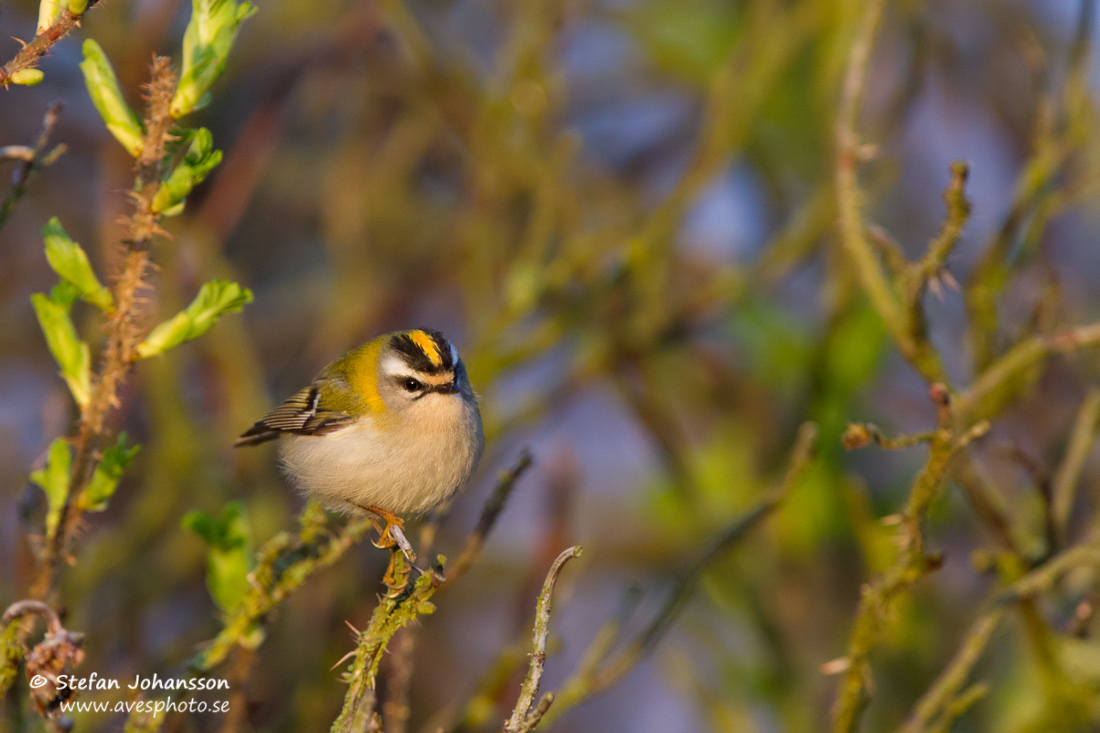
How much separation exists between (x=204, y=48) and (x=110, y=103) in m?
0.19

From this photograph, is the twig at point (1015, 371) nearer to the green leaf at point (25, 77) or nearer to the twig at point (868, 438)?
the twig at point (868, 438)

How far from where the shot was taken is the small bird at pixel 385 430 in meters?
2.75

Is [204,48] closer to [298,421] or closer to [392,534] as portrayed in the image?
[392,534]

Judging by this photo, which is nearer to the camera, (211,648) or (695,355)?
(211,648)

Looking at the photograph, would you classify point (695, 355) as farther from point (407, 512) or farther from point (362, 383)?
point (407, 512)

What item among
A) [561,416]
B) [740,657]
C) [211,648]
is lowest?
[740,657]

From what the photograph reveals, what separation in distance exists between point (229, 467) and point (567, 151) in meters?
2.12

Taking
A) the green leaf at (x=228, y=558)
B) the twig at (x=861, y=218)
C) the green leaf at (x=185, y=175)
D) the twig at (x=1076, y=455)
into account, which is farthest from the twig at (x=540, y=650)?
the twig at (x=1076, y=455)

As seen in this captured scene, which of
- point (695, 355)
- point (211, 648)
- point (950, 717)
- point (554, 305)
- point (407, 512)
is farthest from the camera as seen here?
point (695, 355)

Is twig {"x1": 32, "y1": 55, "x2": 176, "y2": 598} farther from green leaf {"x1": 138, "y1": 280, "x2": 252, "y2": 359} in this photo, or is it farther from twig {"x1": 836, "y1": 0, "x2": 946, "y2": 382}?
twig {"x1": 836, "y1": 0, "x2": 946, "y2": 382}

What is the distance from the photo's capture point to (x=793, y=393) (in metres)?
4.46

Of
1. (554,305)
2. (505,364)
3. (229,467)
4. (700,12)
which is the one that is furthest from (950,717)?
(700,12)

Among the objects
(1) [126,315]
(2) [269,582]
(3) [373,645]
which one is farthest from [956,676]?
(1) [126,315]

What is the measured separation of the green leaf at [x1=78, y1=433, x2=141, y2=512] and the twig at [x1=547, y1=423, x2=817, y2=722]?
3.74 feet
